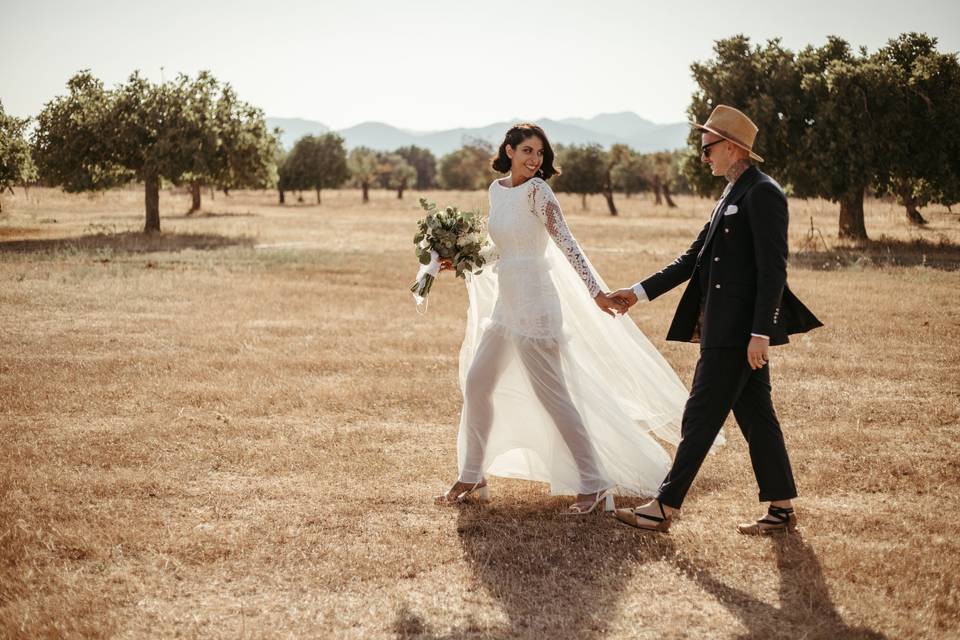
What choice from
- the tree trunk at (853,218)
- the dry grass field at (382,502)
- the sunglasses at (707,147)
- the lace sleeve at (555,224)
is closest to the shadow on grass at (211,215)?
the tree trunk at (853,218)

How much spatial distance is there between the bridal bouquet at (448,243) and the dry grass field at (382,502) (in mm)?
1812

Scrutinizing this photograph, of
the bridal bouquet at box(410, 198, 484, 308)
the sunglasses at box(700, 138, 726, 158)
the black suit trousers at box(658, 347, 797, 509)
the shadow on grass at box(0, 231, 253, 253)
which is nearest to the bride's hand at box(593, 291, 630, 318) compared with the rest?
the black suit trousers at box(658, 347, 797, 509)

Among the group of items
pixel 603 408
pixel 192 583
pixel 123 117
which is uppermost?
pixel 123 117

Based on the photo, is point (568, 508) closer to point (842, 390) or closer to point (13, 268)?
point (842, 390)

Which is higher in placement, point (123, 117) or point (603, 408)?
point (123, 117)

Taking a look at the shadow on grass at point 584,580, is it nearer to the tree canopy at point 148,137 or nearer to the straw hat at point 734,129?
the straw hat at point 734,129

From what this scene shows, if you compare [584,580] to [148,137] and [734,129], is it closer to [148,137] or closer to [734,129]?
[734,129]

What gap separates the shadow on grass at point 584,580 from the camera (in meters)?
4.38

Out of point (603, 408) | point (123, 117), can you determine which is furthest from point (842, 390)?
point (123, 117)

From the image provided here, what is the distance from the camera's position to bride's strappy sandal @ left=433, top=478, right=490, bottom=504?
6.28 meters

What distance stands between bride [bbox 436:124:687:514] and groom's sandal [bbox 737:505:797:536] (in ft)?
2.64

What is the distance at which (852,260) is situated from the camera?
24.0 metres

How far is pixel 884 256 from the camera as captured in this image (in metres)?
24.8

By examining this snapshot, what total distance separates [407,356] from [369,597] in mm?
7108
